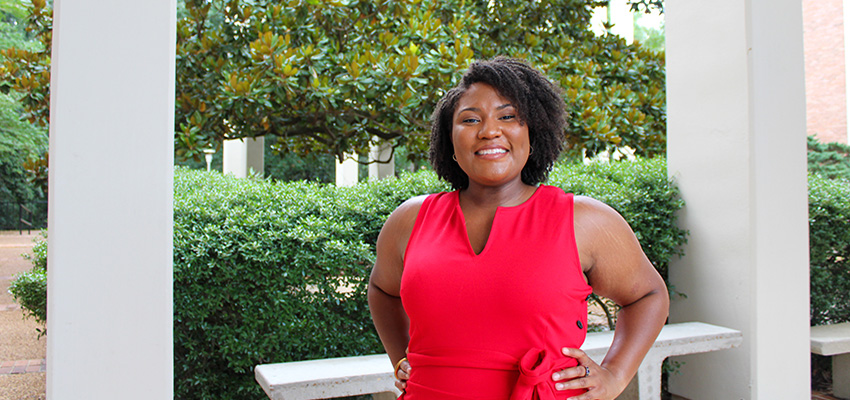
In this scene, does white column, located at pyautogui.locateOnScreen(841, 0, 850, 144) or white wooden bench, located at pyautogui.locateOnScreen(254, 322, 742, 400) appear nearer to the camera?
white wooden bench, located at pyautogui.locateOnScreen(254, 322, 742, 400)

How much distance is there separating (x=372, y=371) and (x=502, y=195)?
1.47m

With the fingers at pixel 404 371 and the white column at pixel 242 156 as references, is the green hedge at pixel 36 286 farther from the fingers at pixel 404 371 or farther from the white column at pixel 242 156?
the white column at pixel 242 156

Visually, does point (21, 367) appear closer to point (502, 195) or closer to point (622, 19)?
point (502, 195)

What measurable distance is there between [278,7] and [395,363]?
12.4 feet

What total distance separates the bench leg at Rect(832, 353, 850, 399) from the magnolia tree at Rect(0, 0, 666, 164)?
7.49 ft

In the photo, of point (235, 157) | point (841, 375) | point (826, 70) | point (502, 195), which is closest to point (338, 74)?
point (502, 195)

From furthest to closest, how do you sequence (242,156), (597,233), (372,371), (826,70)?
(826,70)
(242,156)
(372,371)
(597,233)

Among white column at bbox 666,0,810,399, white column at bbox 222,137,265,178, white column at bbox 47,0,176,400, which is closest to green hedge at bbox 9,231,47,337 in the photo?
white column at bbox 47,0,176,400

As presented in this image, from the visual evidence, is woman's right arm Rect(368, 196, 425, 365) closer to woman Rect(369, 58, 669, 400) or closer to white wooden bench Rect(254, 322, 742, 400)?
woman Rect(369, 58, 669, 400)

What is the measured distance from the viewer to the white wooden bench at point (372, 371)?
111 inches

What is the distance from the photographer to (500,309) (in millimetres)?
1589

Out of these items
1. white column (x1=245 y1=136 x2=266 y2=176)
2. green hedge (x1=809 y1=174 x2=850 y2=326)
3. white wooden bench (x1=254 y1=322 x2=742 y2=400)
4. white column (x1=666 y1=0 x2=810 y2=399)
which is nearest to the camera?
white wooden bench (x1=254 y1=322 x2=742 y2=400)

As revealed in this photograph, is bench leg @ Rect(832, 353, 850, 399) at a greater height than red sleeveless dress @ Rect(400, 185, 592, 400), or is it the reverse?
red sleeveless dress @ Rect(400, 185, 592, 400)

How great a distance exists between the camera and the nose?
1.75 meters
